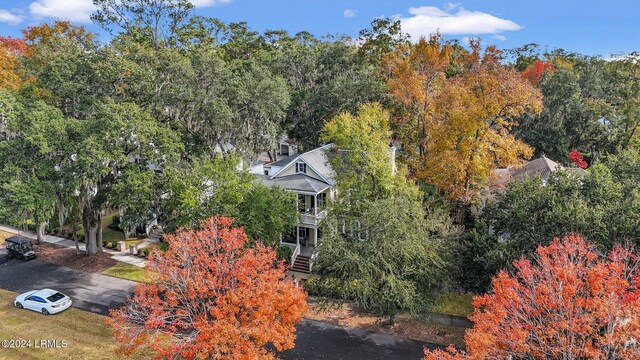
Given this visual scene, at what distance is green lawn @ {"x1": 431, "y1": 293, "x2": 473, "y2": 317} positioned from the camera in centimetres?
2353

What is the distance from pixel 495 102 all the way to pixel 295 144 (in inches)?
1098

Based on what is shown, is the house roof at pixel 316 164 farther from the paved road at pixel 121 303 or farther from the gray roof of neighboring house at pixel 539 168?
the gray roof of neighboring house at pixel 539 168

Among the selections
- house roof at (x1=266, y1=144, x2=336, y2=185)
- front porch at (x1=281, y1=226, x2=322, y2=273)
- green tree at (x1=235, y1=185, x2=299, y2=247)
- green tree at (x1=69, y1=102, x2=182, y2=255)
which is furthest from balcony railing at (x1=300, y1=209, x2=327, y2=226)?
green tree at (x1=69, y1=102, x2=182, y2=255)

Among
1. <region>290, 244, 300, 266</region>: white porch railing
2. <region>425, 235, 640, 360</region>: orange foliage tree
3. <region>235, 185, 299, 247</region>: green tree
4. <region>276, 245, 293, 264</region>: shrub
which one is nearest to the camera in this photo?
<region>425, 235, 640, 360</region>: orange foliage tree

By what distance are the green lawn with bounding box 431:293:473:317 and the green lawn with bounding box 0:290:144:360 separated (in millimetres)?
16242

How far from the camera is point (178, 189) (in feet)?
82.3

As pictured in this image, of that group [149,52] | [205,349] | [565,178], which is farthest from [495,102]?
[149,52]

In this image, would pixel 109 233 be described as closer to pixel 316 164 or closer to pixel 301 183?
pixel 301 183

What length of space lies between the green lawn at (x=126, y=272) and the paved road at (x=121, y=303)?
46 centimetres

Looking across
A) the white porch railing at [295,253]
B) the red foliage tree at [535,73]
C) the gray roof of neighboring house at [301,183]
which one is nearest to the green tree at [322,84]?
the gray roof of neighboring house at [301,183]

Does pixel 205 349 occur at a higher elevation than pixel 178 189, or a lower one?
lower

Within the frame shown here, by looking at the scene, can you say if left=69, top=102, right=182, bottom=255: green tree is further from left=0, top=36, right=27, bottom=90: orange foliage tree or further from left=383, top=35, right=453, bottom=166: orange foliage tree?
left=383, top=35, right=453, bottom=166: orange foliage tree

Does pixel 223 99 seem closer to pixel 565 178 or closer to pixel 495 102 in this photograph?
pixel 495 102

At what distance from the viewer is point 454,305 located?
24.5 meters
